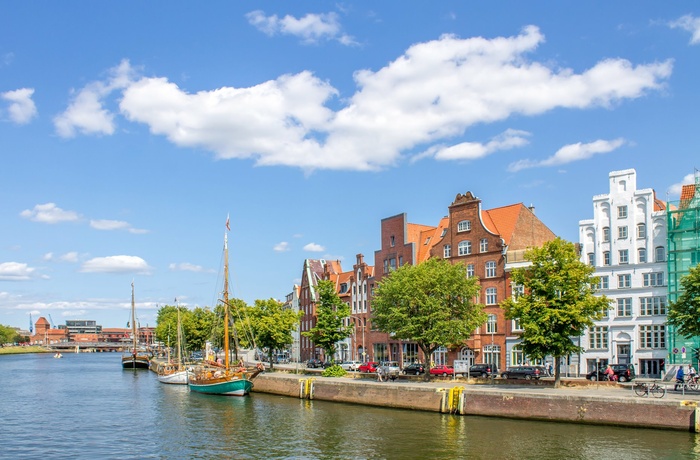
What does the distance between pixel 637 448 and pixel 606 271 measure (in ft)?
127

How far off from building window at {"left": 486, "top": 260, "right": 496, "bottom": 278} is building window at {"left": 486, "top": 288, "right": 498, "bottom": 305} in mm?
1682

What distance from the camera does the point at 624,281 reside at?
243ft

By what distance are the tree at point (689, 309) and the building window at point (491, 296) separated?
91.2 feet

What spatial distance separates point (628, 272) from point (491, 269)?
1575 centimetres

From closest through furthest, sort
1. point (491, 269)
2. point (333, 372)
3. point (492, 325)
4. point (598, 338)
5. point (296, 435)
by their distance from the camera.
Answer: point (296, 435)
point (598, 338)
point (333, 372)
point (492, 325)
point (491, 269)

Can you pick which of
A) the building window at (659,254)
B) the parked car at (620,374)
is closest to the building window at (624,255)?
the building window at (659,254)

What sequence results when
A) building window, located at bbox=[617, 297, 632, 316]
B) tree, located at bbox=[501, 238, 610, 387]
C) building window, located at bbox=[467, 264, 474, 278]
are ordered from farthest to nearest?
building window, located at bbox=[467, 264, 474, 278], building window, located at bbox=[617, 297, 632, 316], tree, located at bbox=[501, 238, 610, 387]

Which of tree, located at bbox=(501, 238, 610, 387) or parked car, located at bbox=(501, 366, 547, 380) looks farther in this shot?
parked car, located at bbox=(501, 366, 547, 380)

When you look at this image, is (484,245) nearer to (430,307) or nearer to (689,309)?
(430,307)

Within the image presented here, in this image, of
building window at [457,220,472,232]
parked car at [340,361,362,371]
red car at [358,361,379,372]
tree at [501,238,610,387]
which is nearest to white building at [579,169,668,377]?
building window at [457,220,472,232]

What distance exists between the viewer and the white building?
71.4m

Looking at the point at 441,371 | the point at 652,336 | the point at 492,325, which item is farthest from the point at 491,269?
the point at 652,336

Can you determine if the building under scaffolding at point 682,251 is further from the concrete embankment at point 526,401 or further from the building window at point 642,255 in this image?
the concrete embankment at point 526,401

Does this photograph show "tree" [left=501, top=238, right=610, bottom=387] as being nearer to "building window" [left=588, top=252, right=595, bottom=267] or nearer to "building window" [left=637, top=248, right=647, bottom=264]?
"building window" [left=637, top=248, right=647, bottom=264]
